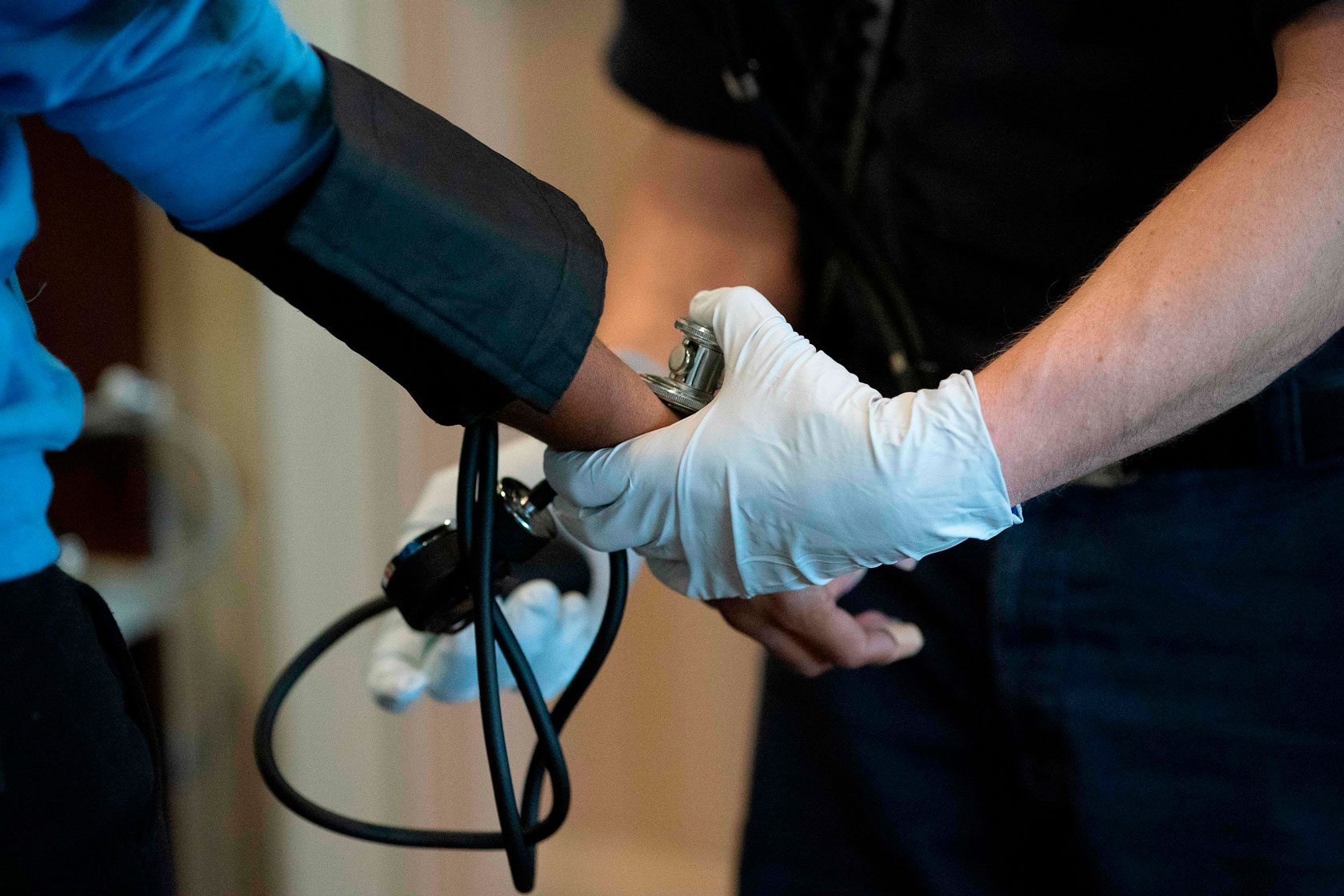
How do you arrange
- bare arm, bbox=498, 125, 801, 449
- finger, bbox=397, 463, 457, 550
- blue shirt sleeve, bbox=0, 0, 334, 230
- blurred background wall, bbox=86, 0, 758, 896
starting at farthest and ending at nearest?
blurred background wall, bbox=86, 0, 758, 896 < bare arm, bbox=498, 125, 801, 449 < finger, bbox=397, 463, 457, 550 < blue shirt sleeve, bbox=0, 0, 334, 230

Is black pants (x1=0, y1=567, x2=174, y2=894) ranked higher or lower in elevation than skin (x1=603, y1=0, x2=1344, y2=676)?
lower

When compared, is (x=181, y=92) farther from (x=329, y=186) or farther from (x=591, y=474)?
(x=591, y=474)

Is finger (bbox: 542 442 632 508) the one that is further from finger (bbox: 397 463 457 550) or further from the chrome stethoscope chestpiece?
finger (bbox: 397 463 457 550)

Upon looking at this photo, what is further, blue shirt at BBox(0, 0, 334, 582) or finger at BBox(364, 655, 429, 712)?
finger at BBox(364, 655, 429, 712)

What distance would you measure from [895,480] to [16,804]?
0.33 m

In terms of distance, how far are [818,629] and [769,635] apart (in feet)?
0.12

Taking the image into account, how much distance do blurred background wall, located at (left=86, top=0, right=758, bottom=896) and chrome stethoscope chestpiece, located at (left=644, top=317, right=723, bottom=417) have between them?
779 mm

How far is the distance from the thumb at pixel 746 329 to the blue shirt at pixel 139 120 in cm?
19

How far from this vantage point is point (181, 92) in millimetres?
287

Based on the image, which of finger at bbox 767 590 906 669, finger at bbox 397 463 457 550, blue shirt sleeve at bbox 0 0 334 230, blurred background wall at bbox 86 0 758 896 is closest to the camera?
blue shirt sleeve at bbox 0 0 334 230

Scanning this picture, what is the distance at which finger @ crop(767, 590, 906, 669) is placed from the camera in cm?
50

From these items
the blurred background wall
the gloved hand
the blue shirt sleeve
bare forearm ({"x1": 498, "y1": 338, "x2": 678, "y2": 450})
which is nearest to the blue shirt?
the blue shirt sleeve

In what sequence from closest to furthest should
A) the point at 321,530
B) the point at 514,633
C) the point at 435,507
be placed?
the point at 514,633, the point at 435,507, the point at 321,530

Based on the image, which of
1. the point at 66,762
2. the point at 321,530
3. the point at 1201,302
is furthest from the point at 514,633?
the point at 321,530
